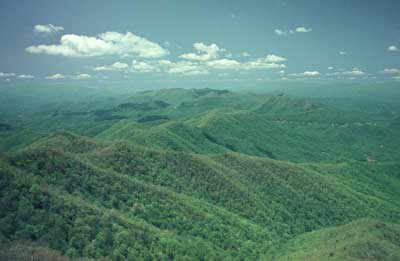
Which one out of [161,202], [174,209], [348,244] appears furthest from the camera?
[174,209]

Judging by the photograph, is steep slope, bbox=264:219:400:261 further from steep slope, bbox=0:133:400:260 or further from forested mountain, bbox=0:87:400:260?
steep slope, bbox=0:133:400:260

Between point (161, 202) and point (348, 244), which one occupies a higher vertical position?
point (161, 202)

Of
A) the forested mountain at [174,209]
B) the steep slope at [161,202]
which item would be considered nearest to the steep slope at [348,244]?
the forested mountain at [174,209]

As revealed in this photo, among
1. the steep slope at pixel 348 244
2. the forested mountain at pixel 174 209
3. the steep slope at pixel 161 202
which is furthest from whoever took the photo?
the steep slope at pixel 348 244

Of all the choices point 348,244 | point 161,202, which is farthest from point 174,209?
point 348,244

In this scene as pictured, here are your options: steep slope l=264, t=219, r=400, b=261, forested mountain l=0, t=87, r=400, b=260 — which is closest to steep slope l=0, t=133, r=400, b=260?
forested mountain l=0, t=87, r=400, b=260

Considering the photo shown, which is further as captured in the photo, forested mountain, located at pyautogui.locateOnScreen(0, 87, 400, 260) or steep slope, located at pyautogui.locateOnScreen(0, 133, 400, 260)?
steep slope, located at pyautogui.locateOnScreen(0, 133, 400, 260)

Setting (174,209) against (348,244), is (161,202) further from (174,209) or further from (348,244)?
(348,244)

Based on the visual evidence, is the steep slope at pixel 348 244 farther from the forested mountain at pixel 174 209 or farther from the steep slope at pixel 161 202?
the steep slope at pixel 161 202

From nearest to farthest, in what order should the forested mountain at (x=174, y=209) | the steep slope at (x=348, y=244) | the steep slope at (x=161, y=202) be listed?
the forested mountain at (x=174, y=209), the steep slope at (x=161, y=202), the steep slope at (x=348, y=244)

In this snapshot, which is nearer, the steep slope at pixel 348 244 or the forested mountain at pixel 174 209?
the forested mountain at pixel 174 209

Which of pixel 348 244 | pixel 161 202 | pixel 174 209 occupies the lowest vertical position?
pixel 348 244

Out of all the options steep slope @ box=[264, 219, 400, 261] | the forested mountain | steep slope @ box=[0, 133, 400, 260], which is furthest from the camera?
steep slope @ box=[264, 219, 400, 261]
